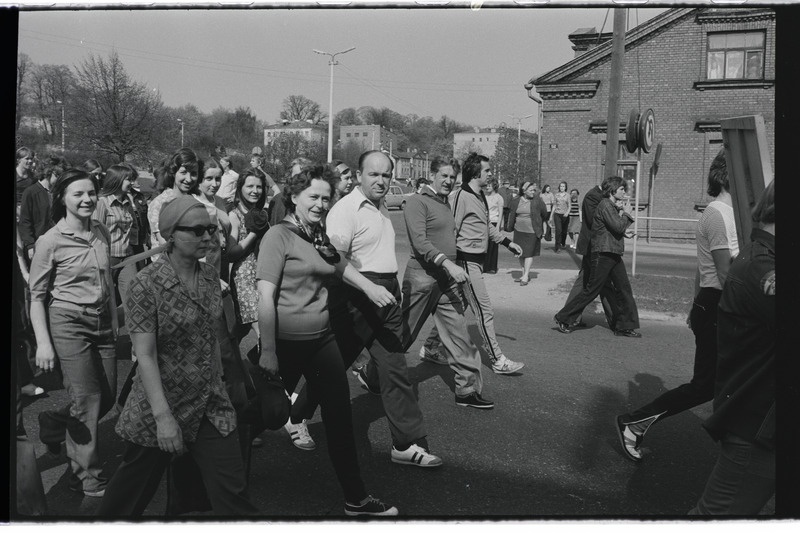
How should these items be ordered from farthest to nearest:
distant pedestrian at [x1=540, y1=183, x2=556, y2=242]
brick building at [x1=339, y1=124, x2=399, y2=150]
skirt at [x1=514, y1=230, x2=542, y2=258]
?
distant pedestrian at [x1=540, y1=183, x2=556, y2=242] < skirt at [x1=514, y1=230, x2=542, y2=258] < brick building at [x1=339, y1=124, x2=399, y2=150]

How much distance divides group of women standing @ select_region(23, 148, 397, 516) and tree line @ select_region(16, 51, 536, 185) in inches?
9.6

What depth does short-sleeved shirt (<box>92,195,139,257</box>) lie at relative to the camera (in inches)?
219

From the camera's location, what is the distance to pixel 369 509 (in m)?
3.46

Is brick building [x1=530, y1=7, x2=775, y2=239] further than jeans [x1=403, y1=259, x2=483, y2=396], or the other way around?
brick building [x1=530, y1=7, x2=775, y2=239]

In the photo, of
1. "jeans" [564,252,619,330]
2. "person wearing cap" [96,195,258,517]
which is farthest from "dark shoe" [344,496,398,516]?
"jeans" [564,252,619,330]

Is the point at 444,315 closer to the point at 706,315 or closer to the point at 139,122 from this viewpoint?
the point at 706,315

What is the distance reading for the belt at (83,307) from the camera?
3.57 m

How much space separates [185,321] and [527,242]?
370 inches

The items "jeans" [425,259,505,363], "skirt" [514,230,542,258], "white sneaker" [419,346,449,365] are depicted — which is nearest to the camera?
"jeans" [425,259,505,363]

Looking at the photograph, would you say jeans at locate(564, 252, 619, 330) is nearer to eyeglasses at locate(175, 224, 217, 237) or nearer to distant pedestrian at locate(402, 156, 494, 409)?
distant pedestrian at locate(402, 156, 494, 409)

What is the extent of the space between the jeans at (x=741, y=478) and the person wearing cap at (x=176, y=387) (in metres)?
1.96

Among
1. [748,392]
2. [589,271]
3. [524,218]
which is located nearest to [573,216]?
[524,218]

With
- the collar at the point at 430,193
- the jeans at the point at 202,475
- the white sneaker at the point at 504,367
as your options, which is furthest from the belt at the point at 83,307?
the white sneaker at the point at 504,367

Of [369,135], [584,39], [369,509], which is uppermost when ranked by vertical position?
[584,39]
